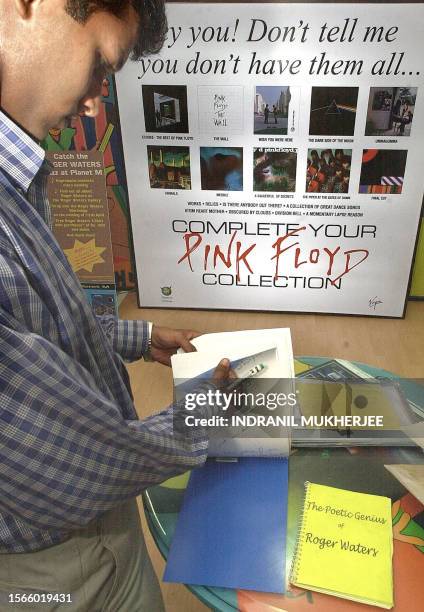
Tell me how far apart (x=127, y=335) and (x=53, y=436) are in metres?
0.65

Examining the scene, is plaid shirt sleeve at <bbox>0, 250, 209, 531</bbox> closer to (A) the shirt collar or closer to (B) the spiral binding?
(A) the shirt collar

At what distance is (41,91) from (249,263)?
213 cm

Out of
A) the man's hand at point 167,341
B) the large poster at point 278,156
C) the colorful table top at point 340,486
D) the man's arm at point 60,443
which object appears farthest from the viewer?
the large poster at point 278,156

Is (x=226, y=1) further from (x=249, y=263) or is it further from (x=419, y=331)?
(x=419, y=331)

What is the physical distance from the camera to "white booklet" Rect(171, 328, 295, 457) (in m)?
1.07

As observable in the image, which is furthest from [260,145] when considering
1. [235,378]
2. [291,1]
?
[235,378]

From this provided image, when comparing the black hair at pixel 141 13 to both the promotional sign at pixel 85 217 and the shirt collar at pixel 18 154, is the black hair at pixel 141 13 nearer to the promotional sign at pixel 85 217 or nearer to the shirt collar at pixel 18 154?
the shirt collar at pixel 18 154

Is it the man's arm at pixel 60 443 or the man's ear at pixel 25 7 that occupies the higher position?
the man's ear at pixel 25 7

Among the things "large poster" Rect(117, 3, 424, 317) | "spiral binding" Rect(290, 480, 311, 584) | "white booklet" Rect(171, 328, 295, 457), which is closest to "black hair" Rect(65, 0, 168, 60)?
"white booklet" Rect(171, 328, 295, 457)

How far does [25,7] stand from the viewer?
63 cm

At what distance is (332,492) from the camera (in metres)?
1.00

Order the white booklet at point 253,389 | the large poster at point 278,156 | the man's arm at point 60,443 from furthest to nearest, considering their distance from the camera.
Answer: the large poster at point 278,156 < the white booklet at point 253,389 < the man's arm at point 60,443

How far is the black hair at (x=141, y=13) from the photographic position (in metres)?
0.65

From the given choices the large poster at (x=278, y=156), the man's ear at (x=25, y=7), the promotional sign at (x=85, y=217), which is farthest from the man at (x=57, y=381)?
the large poster at (x=278, y=156)
